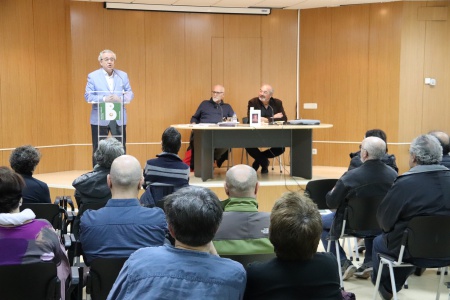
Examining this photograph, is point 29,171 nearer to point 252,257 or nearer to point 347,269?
point 252,257

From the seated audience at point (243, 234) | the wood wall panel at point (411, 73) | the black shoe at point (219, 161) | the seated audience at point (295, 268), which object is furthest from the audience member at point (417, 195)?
the wood wall panel at point (411, 73)

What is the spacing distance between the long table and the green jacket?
476 cm

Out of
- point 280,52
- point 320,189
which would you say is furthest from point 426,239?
point 280,52

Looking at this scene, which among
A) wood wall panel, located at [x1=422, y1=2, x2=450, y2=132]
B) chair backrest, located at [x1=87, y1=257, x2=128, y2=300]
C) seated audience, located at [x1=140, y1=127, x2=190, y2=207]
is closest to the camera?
chair backrest, located at [x1=87, y1=257, x2=128, y2=300]

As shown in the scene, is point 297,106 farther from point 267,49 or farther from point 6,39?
point 6,39

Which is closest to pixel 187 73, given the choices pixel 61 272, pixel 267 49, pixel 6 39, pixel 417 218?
pixel 267 49

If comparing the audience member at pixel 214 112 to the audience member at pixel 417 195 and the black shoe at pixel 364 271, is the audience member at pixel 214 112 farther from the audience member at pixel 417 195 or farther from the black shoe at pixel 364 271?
the audience member at pixel 417 195

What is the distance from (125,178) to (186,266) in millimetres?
1566

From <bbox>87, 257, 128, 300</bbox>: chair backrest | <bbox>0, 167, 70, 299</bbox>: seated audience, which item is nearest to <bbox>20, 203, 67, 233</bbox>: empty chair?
<bbox>0, 167, 70, 299</bbox>: seated audience

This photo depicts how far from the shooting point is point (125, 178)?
3.70m

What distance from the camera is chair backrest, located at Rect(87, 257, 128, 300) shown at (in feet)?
10.4

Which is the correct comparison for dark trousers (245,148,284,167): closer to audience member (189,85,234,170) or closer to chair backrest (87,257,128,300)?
audience member (189,85,234,170)

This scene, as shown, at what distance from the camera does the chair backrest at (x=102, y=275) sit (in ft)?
10.4

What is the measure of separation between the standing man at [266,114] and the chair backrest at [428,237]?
5.32 meters
